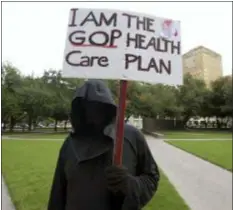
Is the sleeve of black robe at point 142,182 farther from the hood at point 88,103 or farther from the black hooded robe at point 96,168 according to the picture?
the hood at point 88,103

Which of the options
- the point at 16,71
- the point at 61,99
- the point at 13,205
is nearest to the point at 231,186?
the point at 13,205

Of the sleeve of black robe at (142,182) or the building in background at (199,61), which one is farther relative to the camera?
the building in background at (199,61)

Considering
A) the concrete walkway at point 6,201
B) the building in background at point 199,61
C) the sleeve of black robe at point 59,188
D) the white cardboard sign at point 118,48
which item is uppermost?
the building in background at point 199,61

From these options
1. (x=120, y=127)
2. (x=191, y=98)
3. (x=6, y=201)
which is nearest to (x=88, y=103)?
(x=120, y=127)

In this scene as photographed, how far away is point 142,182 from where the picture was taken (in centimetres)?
171

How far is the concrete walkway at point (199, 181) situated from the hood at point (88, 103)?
3716 millimetres

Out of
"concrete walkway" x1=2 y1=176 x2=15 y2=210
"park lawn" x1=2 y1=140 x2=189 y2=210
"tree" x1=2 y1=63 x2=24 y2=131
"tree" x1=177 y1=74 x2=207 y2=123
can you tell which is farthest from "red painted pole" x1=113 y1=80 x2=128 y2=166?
"tree" x1=177 y1=74 x2=207 y2=123

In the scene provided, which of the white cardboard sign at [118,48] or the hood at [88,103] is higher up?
the white cardboard sign at [118,48]

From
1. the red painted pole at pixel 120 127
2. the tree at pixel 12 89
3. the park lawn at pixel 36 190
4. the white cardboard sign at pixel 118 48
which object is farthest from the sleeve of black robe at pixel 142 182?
the tree at pixel 12 89

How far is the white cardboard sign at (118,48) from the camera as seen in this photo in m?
1.66

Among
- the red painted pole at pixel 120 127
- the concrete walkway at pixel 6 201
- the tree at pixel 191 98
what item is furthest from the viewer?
the tree at pixel 191 98

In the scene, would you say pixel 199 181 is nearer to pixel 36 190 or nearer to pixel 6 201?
pixel 36 190

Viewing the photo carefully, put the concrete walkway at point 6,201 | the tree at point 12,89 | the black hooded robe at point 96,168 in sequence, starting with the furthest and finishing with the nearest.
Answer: the tree at point 12,89, the concrete walkway at point 6,201, the black hooded robe at point 96,168

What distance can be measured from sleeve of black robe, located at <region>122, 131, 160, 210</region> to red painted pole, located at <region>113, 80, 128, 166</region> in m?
0.13
